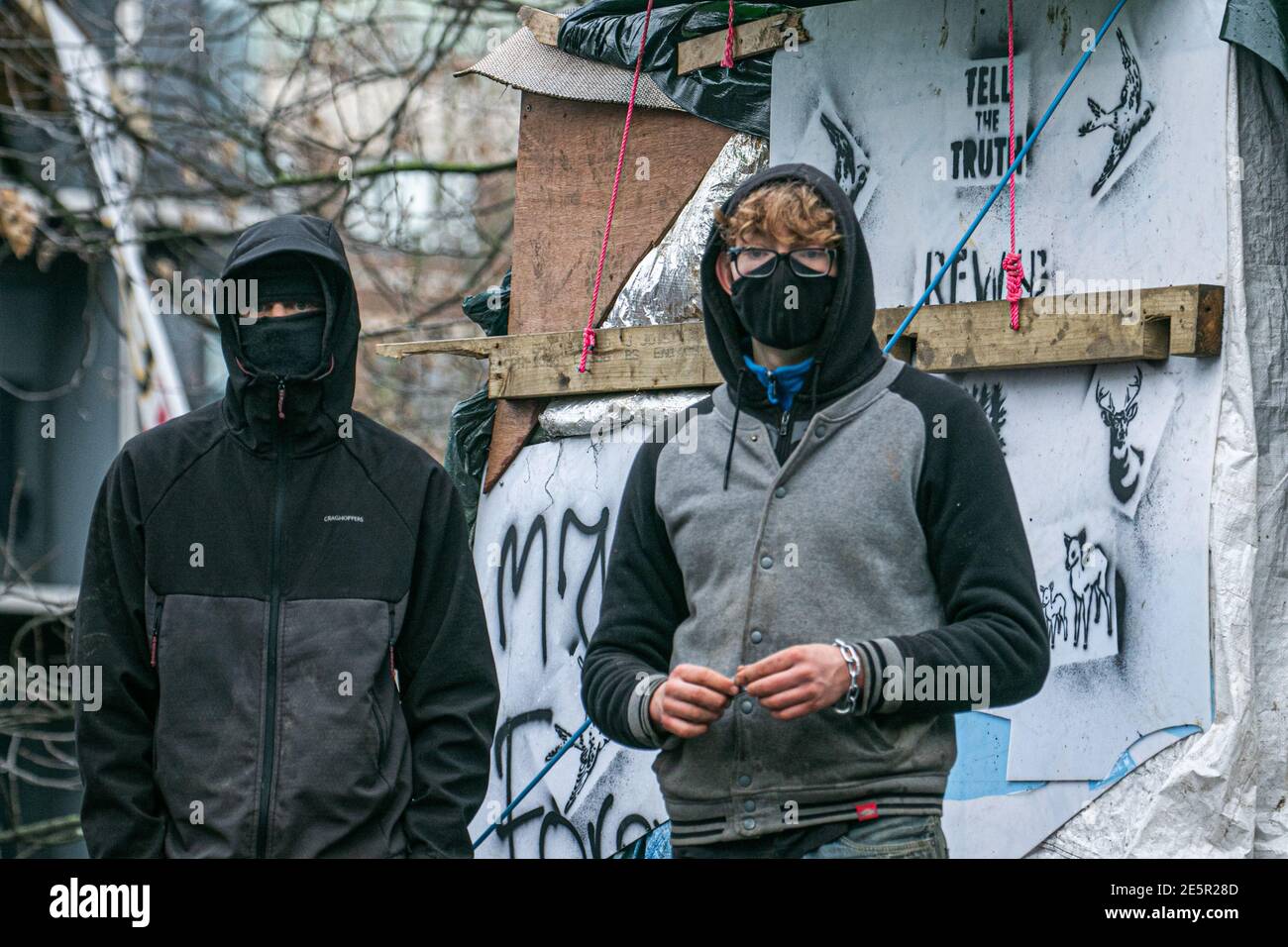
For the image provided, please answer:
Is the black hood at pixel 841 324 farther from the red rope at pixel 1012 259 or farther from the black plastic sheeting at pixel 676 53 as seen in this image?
the black plastic sheeting at pixel 676 53

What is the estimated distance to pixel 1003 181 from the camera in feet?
18.0

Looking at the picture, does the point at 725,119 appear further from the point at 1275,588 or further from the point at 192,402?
the point at 192,402

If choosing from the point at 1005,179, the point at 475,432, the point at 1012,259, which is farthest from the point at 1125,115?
the point at 475,432

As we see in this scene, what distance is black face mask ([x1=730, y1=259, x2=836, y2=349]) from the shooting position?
3680mm

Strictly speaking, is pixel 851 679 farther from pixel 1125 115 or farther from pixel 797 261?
pixel 1125 115

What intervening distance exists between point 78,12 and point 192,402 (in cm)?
288

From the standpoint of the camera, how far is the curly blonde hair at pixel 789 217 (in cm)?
370

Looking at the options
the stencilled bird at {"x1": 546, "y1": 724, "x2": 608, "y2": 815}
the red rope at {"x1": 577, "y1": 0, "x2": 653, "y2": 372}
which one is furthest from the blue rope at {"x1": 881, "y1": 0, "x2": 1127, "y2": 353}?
the stencilled bird at {"x1": 546, "y1": 724, "x2": 608, "y2": 815}

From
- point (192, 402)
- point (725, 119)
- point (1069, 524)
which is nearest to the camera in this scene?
point (1069, 524)

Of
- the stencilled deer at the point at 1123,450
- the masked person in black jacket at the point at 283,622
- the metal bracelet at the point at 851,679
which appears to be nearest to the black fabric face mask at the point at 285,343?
the masked person in black jacket at the point at 283,622

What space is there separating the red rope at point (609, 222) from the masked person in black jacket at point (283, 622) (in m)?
2.59

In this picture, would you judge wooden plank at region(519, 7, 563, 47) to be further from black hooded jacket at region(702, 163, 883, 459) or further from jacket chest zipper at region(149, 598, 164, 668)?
jacket chest zipper at region(149, 598, 164, 668)
